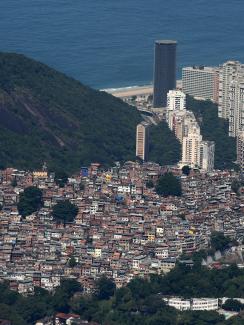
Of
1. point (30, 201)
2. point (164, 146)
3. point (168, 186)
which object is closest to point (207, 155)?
point (164, 146)

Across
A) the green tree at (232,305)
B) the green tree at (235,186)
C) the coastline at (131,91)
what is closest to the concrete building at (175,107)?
the coastline at (131,91)

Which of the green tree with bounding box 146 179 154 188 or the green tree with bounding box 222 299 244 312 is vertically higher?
the green tree with bounding box 146 179 154 188

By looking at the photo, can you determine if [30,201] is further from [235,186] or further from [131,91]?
[131,91]

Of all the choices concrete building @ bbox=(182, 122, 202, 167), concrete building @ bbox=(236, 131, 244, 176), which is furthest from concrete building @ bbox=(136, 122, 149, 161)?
concrete building @ bbox=(236, 131, 244, 176)

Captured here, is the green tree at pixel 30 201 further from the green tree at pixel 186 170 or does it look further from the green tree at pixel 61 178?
the green tree at pixel 186 170

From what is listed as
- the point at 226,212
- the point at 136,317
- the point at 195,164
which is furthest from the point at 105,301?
the point at 195,164

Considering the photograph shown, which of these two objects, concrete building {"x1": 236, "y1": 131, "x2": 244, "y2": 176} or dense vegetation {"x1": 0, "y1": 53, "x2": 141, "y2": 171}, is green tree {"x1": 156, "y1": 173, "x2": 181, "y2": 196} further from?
concrete building {"x1": 236, "y1": 131, "x2": 244, "y2": 176}
